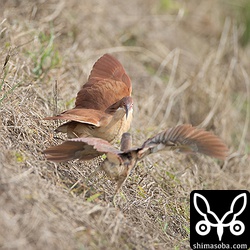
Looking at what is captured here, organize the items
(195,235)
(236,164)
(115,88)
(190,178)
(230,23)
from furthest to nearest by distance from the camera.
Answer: (230,23) → (236,164) → (190,178) → (115,88) → (195,235)

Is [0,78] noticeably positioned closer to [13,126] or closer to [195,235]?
[13,126]

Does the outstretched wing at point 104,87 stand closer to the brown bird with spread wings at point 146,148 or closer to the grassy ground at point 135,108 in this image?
the grassy ground at point 135,108

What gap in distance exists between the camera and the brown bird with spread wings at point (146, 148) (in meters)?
3.58

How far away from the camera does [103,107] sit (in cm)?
446

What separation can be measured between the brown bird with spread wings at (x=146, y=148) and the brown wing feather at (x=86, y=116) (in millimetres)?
337

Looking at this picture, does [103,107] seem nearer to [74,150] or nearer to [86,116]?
[86,116]

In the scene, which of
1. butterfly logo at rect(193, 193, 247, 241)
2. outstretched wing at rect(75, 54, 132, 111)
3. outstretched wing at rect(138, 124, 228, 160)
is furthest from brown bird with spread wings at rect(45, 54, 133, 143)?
butterfly logo at rect(193, 193, 247, 241)

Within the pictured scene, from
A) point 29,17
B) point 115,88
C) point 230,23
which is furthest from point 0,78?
point 230,23

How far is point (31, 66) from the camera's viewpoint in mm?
5402

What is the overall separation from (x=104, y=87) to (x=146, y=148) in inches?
41.3

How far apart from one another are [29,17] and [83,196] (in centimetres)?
330

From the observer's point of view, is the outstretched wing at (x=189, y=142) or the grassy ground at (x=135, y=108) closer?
the grassy ground at (x=135, y=108)

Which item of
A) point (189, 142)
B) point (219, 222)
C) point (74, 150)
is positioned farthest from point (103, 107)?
point (219, 222)

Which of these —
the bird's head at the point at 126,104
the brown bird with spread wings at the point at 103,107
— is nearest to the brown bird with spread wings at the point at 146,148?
the brown bird with spread wings at the point at 103,107
